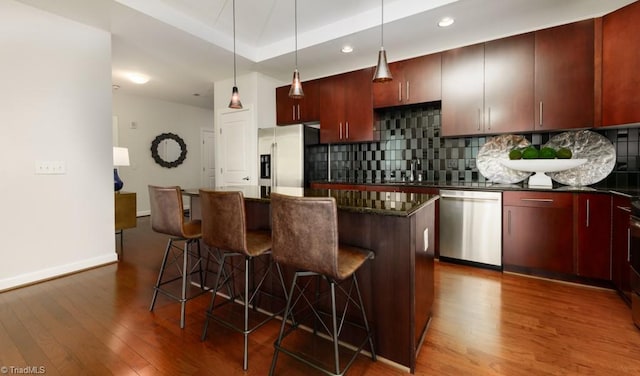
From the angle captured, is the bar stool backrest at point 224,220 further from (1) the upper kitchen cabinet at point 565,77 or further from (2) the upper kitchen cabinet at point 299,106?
(1) the upper kitchen cabinet at point 565,77

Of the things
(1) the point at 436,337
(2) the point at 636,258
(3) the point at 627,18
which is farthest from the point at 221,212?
(3) the point at 627,18

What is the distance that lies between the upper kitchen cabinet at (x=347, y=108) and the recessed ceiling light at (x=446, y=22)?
3.55 feet

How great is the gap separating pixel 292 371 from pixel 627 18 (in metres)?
3.67

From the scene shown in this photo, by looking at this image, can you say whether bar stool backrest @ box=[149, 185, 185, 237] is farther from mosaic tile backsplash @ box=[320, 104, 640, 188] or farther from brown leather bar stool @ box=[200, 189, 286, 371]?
mosaic tile backsplash @ box=[320, 104, 640, 188]

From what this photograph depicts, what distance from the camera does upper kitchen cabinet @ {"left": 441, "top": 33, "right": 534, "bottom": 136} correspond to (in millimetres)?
2904

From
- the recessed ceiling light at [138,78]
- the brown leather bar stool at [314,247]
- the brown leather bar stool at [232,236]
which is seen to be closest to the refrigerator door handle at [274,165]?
the brown leather bar stool at [232,236]

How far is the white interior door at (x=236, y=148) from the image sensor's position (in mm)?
4531

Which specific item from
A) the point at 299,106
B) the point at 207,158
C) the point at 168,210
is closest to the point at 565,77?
the point at 299,106

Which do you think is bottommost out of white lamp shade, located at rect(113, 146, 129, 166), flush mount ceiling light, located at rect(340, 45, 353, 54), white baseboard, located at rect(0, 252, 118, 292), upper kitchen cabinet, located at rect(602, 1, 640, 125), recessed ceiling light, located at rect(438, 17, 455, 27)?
white baseboard, located at rect(0, 252, 118, 292)

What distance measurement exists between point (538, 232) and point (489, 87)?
1.55m

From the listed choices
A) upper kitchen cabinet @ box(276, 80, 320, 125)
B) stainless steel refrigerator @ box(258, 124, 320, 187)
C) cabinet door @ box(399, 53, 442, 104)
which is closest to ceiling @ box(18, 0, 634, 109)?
cabinet door @ box(399, 53, 442, 104)

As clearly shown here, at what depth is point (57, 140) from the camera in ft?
9.42

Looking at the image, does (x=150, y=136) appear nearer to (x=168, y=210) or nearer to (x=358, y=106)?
(x=358, y=106)

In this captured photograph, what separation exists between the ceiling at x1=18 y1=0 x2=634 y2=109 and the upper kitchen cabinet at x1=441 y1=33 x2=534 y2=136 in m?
0.20
